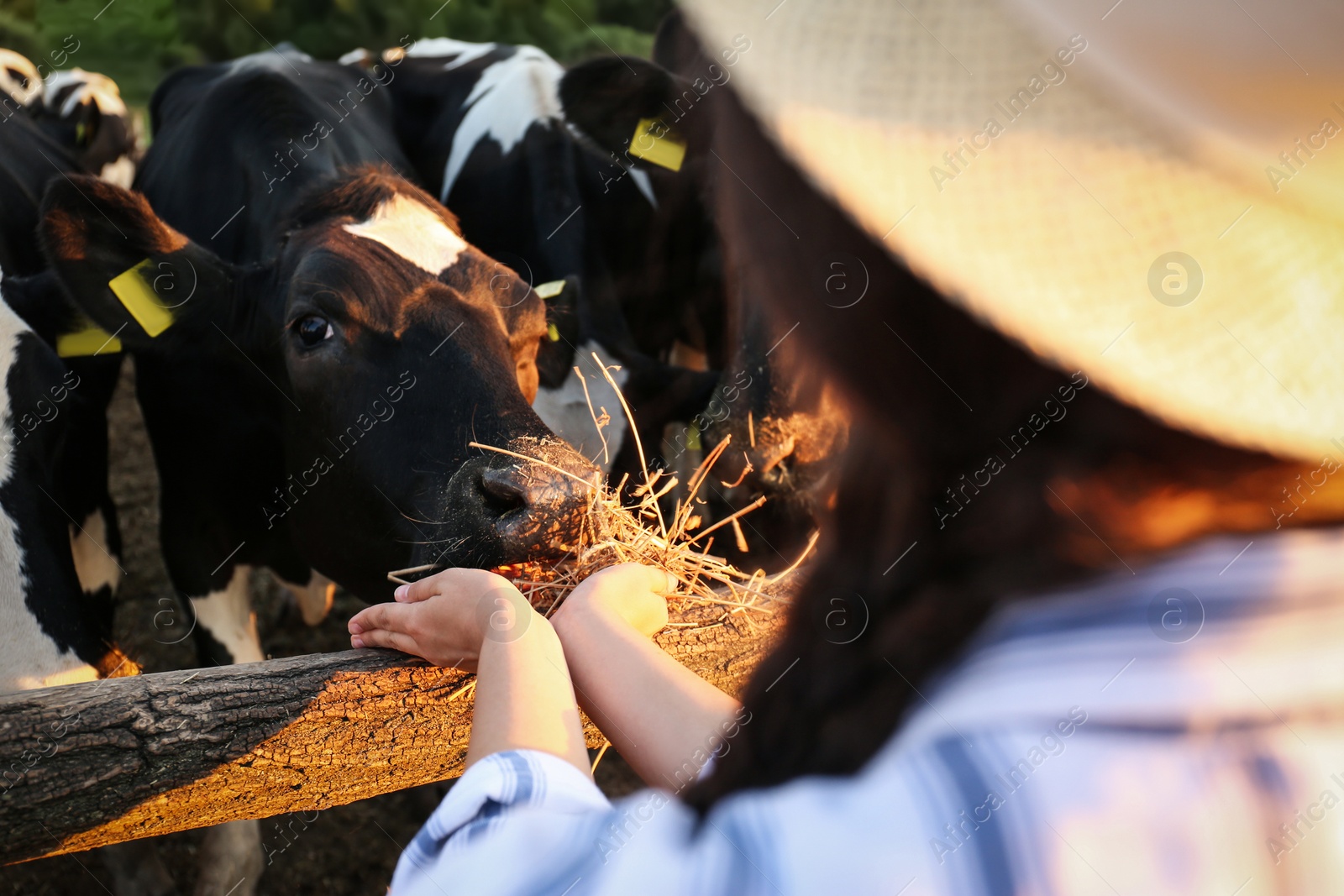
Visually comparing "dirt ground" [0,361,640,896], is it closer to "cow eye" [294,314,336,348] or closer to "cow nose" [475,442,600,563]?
"cow eye" [294,314,336,348]

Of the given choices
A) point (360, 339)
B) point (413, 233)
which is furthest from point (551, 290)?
point (360, 339)

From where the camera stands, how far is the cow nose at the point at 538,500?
193 centimetres

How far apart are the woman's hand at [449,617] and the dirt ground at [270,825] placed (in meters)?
2.02

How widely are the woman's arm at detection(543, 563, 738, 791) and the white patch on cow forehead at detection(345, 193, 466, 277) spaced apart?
1.54 metres

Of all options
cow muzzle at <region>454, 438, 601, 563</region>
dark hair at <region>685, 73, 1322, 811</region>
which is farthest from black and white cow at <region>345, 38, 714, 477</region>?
dark hair at <region>685, 73, 1322, 811</region>

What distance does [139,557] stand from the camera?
199 inches

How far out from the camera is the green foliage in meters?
7.09

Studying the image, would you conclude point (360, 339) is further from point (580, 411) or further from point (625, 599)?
point (625, 599)

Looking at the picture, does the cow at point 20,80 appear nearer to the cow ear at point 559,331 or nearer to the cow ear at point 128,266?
the cow ear at point 128,266

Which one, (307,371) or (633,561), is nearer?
(633,561)

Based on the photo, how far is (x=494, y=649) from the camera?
1090mm

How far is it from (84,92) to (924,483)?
5658mm

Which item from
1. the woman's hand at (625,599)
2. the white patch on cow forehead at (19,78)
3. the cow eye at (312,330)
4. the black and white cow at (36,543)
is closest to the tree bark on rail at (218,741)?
the woman's hand at (625,599)

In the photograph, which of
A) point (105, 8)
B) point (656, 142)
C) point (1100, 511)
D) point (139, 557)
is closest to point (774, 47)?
point (1100, 511)
